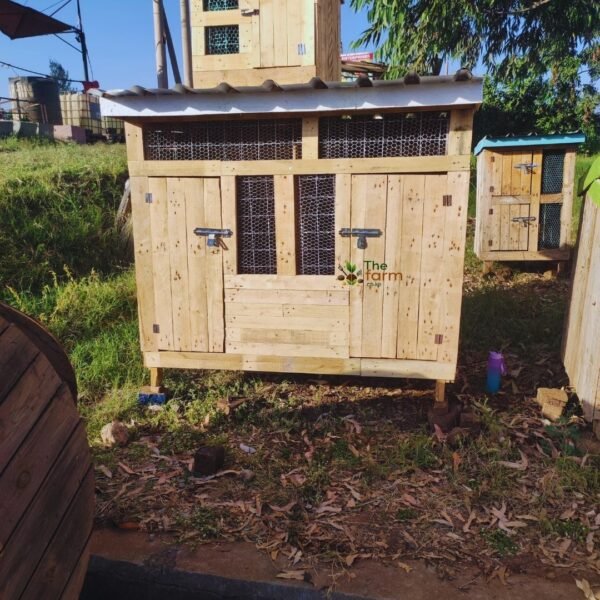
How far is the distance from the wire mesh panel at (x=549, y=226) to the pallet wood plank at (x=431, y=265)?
13.4 feet

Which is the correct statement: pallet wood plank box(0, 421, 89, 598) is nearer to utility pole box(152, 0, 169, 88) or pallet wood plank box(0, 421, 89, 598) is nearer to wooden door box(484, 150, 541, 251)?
wooden door box(484, 150, 541, 251)

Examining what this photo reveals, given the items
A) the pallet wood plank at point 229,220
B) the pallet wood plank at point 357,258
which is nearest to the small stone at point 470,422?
the pallet wood plank at point 357,258

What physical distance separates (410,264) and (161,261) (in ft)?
6.32

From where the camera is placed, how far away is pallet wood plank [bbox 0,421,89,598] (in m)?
1.91

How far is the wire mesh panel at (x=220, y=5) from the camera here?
4.47 meters

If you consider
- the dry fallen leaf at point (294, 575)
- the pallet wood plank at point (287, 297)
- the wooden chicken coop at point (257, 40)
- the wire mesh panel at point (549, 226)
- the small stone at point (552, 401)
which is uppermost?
the wooden chicken coop at point (257, 40)

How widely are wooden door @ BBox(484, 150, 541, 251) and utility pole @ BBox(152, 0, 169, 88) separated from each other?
16.2ft

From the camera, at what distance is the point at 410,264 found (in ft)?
13.1

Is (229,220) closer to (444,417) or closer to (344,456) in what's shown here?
(344,456)

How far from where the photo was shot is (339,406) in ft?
15.0

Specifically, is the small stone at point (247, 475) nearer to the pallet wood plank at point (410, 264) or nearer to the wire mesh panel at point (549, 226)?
the pallet wood plank at point (410, 264)

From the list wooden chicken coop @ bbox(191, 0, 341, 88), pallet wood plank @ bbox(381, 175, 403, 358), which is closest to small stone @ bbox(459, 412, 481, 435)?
pallet wood plank @ bbox(381, 175, 403, 358)

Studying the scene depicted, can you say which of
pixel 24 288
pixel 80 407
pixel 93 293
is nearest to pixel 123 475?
pixel 80 407

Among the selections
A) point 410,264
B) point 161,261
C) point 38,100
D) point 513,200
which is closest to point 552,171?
point 513,200
